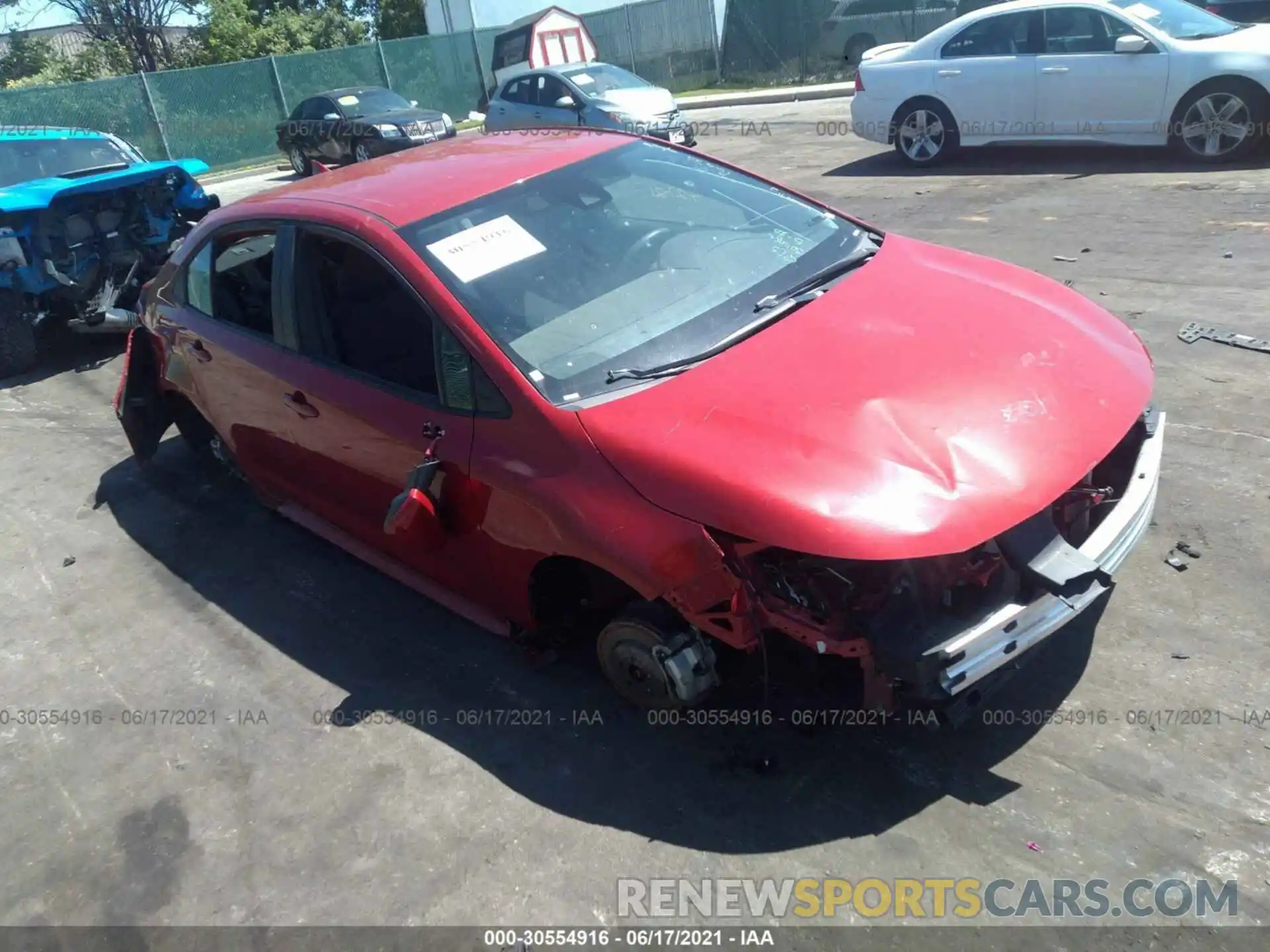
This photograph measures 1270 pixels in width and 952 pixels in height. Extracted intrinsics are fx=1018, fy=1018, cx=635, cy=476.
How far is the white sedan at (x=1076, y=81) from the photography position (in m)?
8.72

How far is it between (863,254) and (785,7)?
2142cm

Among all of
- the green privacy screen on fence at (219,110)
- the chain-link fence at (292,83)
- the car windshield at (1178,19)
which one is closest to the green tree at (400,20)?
the chain-link fence at (292,83)

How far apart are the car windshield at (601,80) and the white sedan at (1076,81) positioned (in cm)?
557

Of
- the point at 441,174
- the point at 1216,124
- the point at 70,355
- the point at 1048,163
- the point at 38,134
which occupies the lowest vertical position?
the point at 70,355

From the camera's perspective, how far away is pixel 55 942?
117 inches

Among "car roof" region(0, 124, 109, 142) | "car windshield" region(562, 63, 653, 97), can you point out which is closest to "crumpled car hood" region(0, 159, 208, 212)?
"car roof" region(0, 124, 109, 142)

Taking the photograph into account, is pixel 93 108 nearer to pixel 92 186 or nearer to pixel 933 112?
pixel 92 186

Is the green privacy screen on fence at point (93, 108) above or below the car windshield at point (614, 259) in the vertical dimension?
above

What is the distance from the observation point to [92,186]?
7941 millimetres

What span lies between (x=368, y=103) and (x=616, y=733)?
18.1 metres

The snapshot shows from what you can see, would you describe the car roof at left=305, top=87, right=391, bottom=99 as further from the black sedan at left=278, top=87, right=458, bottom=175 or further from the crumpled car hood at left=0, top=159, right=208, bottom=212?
the crumpled car hood at left=0, top=159, right=208, bottom=212

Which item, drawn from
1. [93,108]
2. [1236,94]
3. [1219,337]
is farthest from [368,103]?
[1219,337]

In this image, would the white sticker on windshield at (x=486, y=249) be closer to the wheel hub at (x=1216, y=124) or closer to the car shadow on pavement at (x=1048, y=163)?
the car shadow on pavement at (x=1048, y=163)

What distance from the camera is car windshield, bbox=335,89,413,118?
18766 mm
